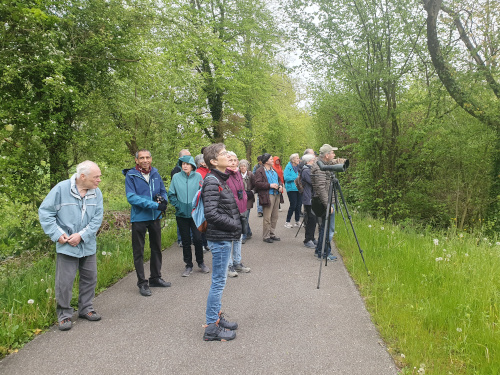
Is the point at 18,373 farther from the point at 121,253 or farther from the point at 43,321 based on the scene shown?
the point at 121,253

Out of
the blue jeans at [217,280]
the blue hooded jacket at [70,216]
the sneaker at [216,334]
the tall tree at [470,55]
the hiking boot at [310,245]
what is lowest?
the sneaker at [216,334]

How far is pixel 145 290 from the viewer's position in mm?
4793

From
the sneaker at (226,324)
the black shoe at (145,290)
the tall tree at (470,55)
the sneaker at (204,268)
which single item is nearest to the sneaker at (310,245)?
the sneaker at (204,268)

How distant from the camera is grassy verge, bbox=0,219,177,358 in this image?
11.5ft

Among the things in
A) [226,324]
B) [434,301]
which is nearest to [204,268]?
[226,324]

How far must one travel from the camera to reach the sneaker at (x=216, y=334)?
3490mm

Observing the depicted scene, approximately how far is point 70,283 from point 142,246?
118cm

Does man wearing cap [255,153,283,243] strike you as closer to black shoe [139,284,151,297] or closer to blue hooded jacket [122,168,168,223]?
blue hooded jacket [122,168,168,223]

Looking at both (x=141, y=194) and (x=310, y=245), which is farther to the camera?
(x=310, y=245)

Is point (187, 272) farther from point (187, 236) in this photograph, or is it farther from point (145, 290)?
point (145, 290)

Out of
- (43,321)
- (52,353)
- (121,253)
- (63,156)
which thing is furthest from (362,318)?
(63,156)

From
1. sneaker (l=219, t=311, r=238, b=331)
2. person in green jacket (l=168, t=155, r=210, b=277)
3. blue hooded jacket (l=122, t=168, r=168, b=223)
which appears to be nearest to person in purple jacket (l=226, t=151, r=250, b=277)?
person in green jacket (l=168, t=155, r=210, b=277)

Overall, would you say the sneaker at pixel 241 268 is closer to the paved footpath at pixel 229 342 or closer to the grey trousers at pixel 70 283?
the paved footpath at pixel 229 342

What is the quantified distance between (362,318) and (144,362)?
245 cm
